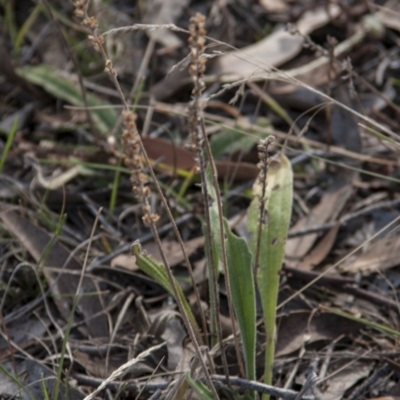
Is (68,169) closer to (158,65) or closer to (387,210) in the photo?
(158,65)

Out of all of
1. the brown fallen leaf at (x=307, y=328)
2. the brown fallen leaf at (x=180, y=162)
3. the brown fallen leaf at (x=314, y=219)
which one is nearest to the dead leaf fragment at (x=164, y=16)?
the brown fallen leaf at (x=180, y=162)

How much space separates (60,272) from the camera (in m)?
1.84

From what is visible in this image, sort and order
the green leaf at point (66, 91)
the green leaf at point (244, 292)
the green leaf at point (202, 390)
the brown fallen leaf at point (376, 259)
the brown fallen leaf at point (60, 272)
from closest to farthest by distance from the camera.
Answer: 1. the green leaf at point (202, 390)
2. the green leaf at point (244, 292)
3. the brown fallen leaf at point (60, 272)
4. the brown fallen leaf at point (376, 259)
5. the green leaf at point (66, 91)

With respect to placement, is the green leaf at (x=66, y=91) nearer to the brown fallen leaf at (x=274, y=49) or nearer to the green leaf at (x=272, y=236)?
the brown fallen leaf at (x=274, y=49)

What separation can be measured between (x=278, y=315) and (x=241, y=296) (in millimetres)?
216

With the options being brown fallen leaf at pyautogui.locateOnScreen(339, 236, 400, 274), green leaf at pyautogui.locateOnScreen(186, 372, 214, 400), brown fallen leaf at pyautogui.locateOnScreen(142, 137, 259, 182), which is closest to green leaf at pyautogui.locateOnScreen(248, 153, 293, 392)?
green leaf at pyautogui.locateOnScreen(186, 372, 214, 400)

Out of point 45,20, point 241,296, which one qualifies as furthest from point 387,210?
point 45,20

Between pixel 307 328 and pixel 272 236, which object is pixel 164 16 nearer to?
pixel 272 236

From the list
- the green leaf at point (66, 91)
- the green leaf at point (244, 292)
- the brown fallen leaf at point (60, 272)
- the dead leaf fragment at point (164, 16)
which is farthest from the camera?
the dead leaf fragment at point (164, 16)

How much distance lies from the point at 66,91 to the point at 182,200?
69 cm

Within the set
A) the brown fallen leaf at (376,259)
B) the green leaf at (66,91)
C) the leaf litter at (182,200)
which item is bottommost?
the brown fallen leaf at (376,259)

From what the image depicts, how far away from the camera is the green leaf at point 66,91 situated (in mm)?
2396

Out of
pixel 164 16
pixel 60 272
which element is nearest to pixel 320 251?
pixel 60 272

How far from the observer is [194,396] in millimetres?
1537
